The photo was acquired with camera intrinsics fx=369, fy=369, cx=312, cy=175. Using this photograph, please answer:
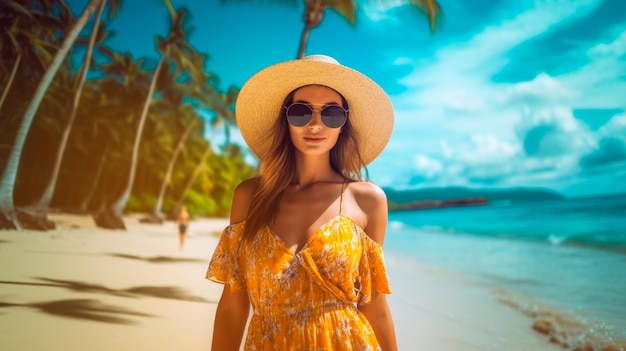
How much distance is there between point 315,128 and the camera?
117 centimetres

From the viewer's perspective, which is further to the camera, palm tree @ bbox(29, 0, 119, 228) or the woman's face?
palm tree @ bbox(29, 0, 119, 228)

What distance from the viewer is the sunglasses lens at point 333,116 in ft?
3.92

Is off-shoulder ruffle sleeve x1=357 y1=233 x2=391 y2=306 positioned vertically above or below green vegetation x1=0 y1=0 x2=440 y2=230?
below

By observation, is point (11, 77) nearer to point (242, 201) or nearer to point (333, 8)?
point (242, 201)

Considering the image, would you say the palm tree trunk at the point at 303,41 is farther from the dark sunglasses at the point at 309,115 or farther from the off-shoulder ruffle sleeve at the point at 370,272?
the off-shoulder ruffle sleeve at the point at 370,272

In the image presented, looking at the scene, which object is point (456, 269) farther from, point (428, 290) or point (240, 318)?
point (240, 318)

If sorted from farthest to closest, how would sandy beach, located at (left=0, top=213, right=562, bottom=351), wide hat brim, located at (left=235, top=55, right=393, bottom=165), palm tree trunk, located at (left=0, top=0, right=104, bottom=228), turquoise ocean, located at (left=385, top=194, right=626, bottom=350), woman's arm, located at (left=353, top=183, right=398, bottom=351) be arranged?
turquoise ocean, located at (left=385, top=194, right=626, bottom=350) → palm tree trunk, located at (left=0, top=0, right=104, bottom=228) → sandy beach, located at (left=0, top=213, right=562, bottom=351) → wide hat brim, located at (left=235, top=55, right=393, bottom=165) → woman's arm, located at (left=353, top=183, right=398, bottom=351)

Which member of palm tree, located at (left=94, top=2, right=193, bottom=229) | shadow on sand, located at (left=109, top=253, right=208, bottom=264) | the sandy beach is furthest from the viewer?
palm tree, located at (left=94, top=2, right=193, bottom=229)

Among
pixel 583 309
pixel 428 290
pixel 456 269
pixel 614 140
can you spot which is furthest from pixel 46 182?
pixel 614 140

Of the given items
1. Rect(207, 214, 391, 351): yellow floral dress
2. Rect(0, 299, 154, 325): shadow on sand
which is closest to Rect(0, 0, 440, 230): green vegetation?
Rect(0, 299, 154, 325): shadow on sand

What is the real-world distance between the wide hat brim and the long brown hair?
0.04m

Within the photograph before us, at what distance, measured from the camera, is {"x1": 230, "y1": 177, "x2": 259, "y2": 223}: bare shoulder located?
1193 mm

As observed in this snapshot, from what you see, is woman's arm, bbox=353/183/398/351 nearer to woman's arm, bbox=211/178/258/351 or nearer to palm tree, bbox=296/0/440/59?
woman's arm, bbox=211/178/258/351

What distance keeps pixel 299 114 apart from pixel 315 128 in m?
0.08
